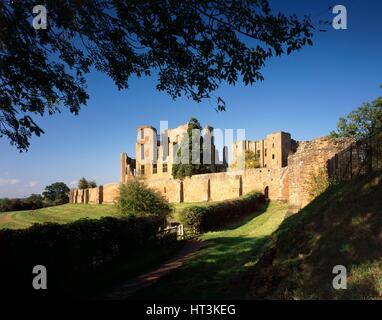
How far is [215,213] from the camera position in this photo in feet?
87.0

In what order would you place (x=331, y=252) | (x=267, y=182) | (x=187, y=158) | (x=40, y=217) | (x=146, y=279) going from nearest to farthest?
1. (x=331, y=252)
2. (x=146, y=279)
3. (x=267, y=182)
4. (x=40, y=217)
5. (x=187, y=158)

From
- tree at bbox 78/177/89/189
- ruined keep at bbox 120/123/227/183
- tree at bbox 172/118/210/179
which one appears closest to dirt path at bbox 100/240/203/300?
tree at bbox 172/118/210/179

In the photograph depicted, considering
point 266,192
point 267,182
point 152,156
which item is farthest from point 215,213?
point 152,156

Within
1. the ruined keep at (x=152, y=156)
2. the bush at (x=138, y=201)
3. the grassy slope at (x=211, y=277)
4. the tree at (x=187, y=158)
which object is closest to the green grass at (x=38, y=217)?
the tree at (x=187, y=158)

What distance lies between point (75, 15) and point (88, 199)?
253 ft

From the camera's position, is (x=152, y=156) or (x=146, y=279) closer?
(x=146, y=279)

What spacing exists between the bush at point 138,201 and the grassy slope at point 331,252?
1403 centimetres

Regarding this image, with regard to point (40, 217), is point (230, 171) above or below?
above

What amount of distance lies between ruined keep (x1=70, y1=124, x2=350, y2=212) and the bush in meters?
1.14

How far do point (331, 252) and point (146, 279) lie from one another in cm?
716

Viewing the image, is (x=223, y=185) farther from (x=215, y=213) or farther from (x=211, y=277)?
(x=211, y=277)

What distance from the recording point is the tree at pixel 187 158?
5494 cm

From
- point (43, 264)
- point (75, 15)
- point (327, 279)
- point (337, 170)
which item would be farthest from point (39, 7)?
point (337, 170)

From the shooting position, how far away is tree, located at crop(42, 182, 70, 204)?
337 ft
